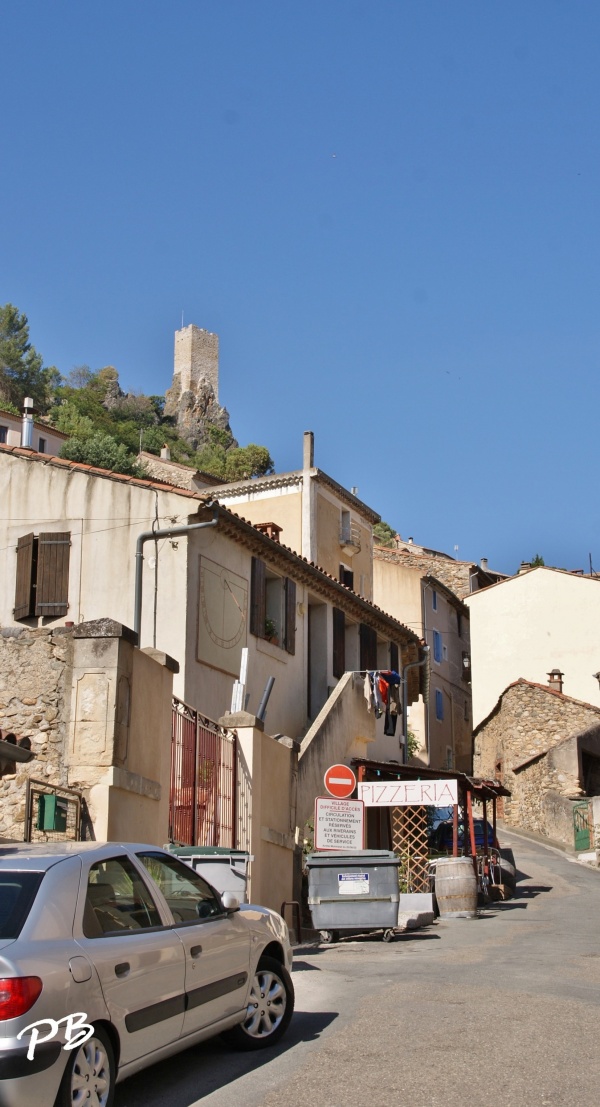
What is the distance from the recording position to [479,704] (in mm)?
46188

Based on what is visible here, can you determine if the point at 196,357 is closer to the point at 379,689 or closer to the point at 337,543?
the point at 337,543

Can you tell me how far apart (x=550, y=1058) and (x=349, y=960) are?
6441mm

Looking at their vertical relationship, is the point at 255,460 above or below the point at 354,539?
above

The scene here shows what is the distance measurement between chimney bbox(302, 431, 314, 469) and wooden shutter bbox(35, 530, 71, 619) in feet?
43.5

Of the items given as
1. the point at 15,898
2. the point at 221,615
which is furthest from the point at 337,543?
the point at 15,898

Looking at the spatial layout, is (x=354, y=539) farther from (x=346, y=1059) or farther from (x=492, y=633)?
(x=346, y=1059)

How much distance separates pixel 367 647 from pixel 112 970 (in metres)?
23.3

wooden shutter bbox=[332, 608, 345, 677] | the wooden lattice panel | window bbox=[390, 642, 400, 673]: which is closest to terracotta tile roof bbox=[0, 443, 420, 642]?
wooden shutter bbox=[332, 608, 345, 677]

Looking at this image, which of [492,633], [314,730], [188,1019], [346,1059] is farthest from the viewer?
[492,633]

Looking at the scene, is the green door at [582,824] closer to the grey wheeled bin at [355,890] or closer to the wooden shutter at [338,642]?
the wooden shutter at [338,642]

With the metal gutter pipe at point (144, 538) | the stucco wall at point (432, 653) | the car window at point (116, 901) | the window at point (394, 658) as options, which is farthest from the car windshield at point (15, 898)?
the stucco wall at point (432, 653)

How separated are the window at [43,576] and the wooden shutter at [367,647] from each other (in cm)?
913

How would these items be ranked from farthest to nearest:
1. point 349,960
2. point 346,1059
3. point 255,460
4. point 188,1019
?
point 255,460
point 349,960
point 346,1059
point 188,1019

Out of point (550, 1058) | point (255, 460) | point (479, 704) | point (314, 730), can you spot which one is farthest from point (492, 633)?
→ point (255, 460)
